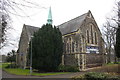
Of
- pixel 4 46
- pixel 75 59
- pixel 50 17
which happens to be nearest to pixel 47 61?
pixel 75 59

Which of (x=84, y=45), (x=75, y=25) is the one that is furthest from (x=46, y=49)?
(x=75, y=25)

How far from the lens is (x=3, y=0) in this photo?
9.91 ft

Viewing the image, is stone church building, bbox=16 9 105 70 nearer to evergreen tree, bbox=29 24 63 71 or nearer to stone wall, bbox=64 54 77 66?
stone wall, bbox=64 54 77 66

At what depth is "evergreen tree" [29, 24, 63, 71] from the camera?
22.2 metres

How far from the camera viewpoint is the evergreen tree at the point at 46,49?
2216 centimetres

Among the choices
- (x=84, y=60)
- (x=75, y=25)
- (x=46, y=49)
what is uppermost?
(x=75, y=25)

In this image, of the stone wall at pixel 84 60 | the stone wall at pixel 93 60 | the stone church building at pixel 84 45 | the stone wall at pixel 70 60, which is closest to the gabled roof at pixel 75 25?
the stone church building at pixel 84 45

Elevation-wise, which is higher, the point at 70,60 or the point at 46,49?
the point at 46,49

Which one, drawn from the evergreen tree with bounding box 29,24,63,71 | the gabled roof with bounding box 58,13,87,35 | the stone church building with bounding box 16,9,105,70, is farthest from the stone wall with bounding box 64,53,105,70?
the gabled roof with bounding box 58,13,87,35

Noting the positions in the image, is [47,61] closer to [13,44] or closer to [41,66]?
[41,66]

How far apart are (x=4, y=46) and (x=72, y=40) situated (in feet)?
71.8

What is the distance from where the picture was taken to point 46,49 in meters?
22.7

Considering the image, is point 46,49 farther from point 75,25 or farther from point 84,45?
point 75,25

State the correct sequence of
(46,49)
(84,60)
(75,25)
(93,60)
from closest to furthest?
(46,49)
(84,60)
(93,60)
(75,25)
